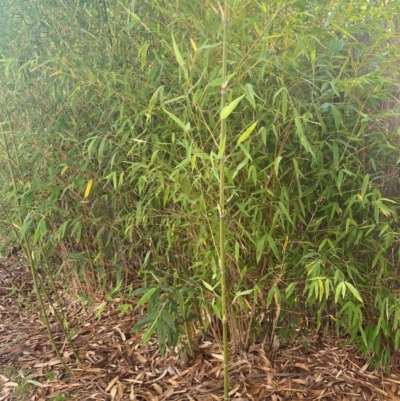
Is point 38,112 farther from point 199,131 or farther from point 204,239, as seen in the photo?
point 204,239

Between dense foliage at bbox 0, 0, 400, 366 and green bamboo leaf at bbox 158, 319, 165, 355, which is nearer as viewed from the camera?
dense foliage at bbox 0, 0, 400, 366

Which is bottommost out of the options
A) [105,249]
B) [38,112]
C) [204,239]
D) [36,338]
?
[36,338]

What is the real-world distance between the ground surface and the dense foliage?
0.13m

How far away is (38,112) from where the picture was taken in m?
2.21

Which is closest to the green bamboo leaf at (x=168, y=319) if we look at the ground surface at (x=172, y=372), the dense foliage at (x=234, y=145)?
the dense foliage at (x=234, y=145)

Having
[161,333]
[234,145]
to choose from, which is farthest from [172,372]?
[234,145]

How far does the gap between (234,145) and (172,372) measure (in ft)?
3.97

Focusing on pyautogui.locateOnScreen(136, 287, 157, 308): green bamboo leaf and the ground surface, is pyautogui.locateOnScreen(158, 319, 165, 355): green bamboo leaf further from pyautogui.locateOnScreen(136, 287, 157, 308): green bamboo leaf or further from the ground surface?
the ground surface

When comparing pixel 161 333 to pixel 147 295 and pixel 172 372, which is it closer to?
pixel 147 295

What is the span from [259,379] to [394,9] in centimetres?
167

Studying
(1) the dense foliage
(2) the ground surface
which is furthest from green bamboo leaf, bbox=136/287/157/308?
(2) the ground surface

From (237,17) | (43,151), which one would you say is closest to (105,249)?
(43,151)

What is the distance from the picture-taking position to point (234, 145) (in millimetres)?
1669

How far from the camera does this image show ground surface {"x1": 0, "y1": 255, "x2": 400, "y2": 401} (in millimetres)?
1935
